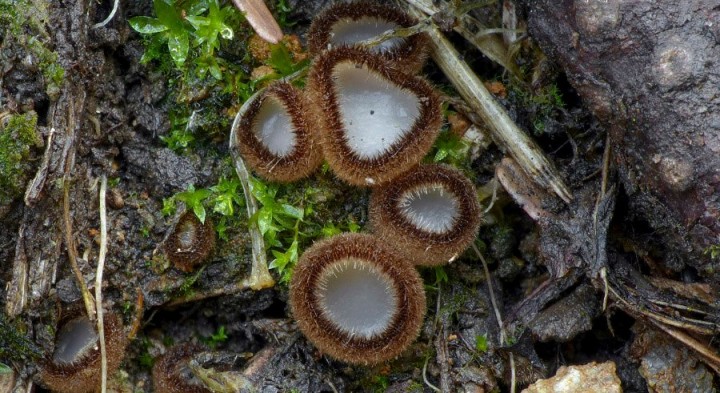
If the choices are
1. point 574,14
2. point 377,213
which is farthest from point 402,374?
point 574,14

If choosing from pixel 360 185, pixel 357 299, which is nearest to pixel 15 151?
pixel 360 185

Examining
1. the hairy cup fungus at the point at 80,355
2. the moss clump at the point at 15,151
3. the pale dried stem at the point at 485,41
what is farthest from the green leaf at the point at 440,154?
the moss clump at the point at 15,151

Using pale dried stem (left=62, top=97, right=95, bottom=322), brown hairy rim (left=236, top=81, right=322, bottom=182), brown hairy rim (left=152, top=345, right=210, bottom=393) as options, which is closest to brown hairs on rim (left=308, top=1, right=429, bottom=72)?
brown hairy rim (left=236, top=81, right=322, bottom=182)

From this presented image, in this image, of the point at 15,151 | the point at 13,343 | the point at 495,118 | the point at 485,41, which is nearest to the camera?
the point at 15,151

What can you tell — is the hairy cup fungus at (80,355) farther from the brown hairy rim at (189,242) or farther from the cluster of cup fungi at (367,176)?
the cluster of cup fungi at (367,176)

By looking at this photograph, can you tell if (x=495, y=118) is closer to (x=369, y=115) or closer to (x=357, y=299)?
(x=369, y=115)

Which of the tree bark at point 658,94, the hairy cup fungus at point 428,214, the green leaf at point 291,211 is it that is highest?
the tree bark at point 658,94

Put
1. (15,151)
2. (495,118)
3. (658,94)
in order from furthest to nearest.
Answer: (495,118)
(15,151)
(658,94)
